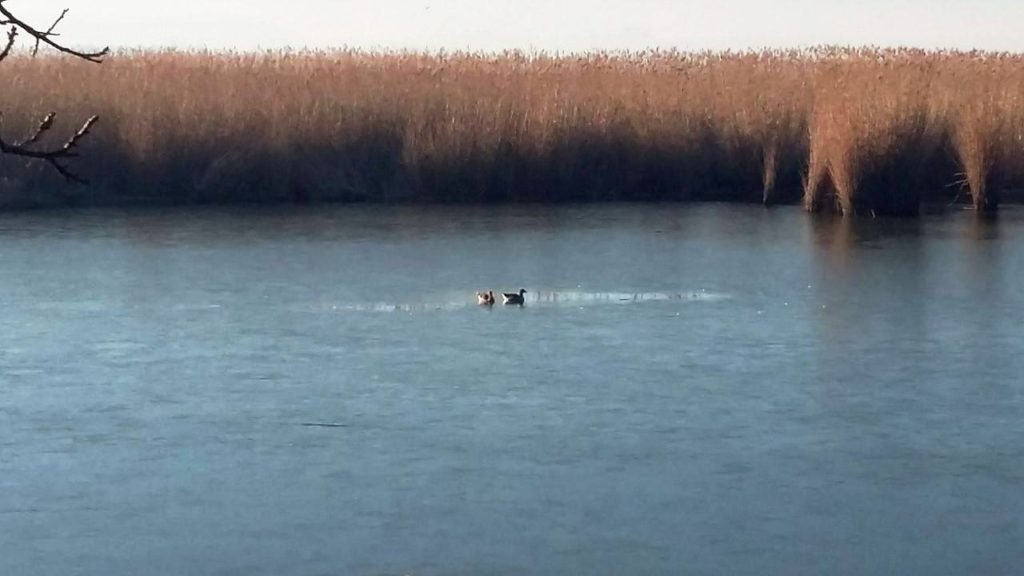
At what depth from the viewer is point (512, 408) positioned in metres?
5.98

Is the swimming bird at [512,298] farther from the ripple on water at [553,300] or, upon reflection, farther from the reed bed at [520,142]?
the reed bed at [520,142]

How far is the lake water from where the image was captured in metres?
4.58

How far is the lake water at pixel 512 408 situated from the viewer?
458cm

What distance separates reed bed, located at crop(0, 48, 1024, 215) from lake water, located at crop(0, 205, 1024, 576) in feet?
5.57

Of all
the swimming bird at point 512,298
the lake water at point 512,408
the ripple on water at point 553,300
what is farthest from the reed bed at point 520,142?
the swimming bird at point 512,298

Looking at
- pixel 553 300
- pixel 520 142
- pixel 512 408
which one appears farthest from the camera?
pixel 520 142

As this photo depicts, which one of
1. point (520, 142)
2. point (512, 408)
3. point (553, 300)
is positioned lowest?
point (512, 408)

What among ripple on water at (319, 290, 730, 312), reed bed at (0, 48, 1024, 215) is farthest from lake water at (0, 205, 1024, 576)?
reed bed at (0, 48, 1024, 215)

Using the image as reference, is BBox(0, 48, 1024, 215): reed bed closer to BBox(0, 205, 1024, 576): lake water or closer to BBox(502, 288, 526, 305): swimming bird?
BBox(0, 205, 1024, 576): lake water

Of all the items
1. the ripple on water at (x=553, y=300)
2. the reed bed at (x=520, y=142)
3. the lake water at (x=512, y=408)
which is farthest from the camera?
the reed bed at (x=520, y=142)

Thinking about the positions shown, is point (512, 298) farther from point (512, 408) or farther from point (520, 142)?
point (520, 142)

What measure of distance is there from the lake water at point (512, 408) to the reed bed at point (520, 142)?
170cm

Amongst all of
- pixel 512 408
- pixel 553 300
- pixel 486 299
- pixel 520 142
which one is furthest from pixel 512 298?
pixel 520 142

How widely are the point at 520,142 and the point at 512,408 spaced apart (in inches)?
269
